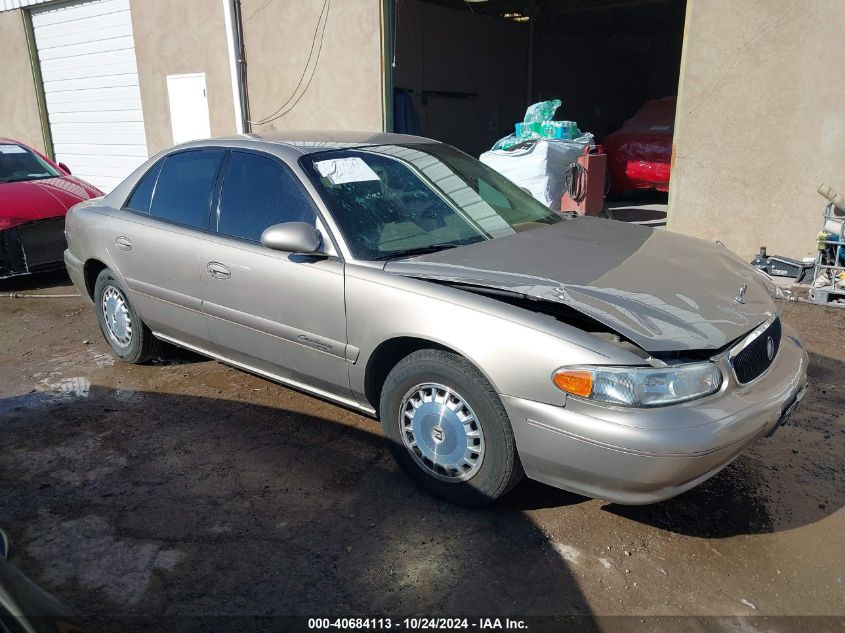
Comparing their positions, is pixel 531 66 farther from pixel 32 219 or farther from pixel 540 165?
pixel 32 219

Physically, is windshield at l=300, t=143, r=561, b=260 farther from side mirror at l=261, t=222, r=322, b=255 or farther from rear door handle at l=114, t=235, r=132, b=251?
rear door handle at l=114, t=235, r=132, b=251

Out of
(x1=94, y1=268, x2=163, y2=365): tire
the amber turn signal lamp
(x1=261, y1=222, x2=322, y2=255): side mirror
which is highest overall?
(x1=261, y1=222, x2=322, y2=255): side mirror

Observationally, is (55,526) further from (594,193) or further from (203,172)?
(594,193)

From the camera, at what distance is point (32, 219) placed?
6.88 meters

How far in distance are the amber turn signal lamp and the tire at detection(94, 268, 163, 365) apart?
127 inches

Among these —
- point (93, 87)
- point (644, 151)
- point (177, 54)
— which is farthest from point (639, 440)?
point (93, 87)

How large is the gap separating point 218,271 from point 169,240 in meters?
0.55

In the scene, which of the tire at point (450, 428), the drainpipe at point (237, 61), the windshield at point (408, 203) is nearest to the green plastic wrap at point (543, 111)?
the drainpipe at point (237, 61)

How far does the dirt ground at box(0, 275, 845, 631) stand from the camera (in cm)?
254

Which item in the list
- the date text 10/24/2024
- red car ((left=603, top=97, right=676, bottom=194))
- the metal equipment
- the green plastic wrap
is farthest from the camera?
red car ((left=603, top=97, right=676, bottom=194))

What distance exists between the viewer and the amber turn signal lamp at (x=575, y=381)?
2521 millimetres

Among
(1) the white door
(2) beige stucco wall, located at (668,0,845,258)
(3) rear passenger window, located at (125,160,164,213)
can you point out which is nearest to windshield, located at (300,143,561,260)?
(3) rear passenger window, located at (125,160,164,213)

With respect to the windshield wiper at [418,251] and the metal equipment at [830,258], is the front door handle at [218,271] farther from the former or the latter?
the metal equipment at [830,258]

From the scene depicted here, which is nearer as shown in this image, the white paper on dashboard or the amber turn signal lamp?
the amber turn signal lamp
